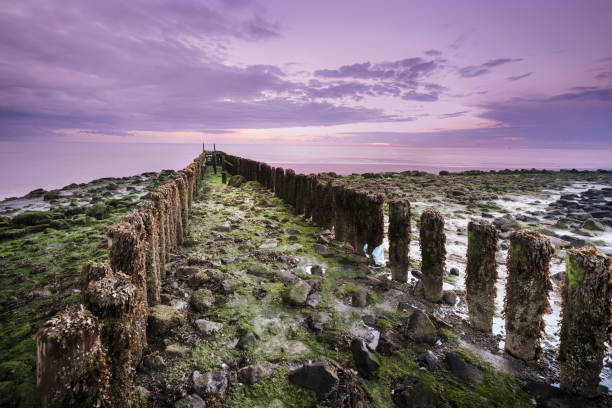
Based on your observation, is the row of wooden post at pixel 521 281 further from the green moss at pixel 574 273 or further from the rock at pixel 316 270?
the rock at pixel 316 270

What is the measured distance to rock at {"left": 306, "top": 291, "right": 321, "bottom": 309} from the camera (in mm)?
4352

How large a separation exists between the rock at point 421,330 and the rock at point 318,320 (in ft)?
3.55

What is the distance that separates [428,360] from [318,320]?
1461 mm

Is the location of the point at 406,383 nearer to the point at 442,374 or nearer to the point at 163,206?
the point at 442,374

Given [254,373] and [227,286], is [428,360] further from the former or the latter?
[227,286]

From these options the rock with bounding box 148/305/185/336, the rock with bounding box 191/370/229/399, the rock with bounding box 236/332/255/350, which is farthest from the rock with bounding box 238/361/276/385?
the rock with bounding box 148/305/185/336

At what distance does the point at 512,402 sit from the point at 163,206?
5683 mm

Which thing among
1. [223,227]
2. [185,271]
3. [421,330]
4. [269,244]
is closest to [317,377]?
[421,330]

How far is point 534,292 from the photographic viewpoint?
10.5ft

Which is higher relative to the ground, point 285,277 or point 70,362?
point 70,362

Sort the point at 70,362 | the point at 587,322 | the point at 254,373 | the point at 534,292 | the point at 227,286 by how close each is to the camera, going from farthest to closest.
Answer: the point at 227,286 < the point at 534,292 < the point at 254,373 < the point at 587,322 < the point at 70,362

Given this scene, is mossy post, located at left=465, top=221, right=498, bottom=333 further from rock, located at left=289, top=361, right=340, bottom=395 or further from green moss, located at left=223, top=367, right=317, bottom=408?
green moss, located at left=223, top=367, right=317, bottom=408

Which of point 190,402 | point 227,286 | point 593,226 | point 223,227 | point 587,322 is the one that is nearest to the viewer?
point 190,402

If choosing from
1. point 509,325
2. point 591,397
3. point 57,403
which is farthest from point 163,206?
point 591,397
